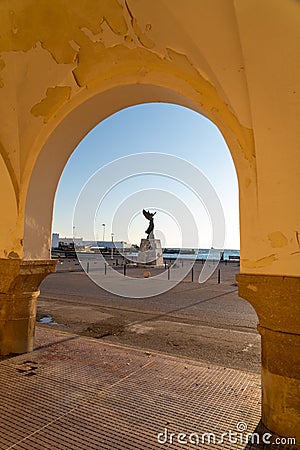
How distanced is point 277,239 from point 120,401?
6.42 feet

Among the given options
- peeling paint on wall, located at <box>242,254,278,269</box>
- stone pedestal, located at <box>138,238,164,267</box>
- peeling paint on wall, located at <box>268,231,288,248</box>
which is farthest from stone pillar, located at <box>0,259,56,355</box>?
stone pedestal, located at <box>138,238,164,267</box>

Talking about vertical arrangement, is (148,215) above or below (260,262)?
above

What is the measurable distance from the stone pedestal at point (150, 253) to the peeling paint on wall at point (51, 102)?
18.3m

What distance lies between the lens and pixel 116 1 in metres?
2.85

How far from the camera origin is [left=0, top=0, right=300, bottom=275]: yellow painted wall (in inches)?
90.1

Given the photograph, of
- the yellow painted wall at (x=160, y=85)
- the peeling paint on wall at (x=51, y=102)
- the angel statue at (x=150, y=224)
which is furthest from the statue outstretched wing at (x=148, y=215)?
the peeling paint on wall at (x=51, y=102)

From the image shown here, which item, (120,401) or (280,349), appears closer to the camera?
(280,349)

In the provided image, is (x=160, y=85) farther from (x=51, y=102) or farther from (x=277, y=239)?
(x=277, y=239)

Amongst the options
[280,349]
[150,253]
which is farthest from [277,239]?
[150,253]

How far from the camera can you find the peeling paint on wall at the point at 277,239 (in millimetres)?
2305

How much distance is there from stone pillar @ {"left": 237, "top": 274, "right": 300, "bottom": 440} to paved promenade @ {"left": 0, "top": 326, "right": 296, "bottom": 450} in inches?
7.6

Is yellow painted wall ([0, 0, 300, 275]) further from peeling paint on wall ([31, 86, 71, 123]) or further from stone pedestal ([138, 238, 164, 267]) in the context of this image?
stone pedestal ([138, 238, 164, 267])

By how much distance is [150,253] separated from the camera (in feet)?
74.4

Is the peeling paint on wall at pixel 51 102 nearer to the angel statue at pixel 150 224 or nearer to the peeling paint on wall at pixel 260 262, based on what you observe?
the peeling paint on wall at pixel 260 262
